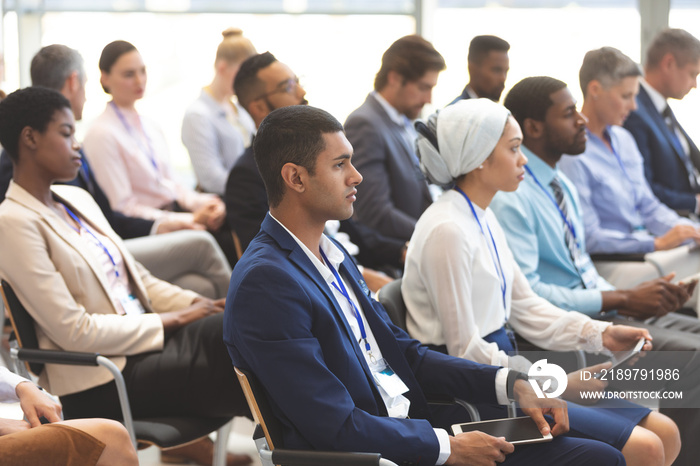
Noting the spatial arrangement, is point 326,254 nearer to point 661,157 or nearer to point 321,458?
point 321,458

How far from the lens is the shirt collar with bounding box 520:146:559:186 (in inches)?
126

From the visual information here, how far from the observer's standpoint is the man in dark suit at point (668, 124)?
4.73 metres

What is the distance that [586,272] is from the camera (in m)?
3.21

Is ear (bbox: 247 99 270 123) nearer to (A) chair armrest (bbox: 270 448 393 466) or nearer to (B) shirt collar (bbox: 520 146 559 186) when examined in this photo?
(B) shirt collar (bbox: 520 146 559 186)

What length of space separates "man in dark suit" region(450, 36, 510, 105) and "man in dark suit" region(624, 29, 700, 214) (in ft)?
2.83

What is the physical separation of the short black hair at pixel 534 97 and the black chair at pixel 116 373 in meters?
1.65

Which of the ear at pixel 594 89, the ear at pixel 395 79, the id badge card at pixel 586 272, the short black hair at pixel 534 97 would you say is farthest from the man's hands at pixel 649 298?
the ear at pixel 395 79

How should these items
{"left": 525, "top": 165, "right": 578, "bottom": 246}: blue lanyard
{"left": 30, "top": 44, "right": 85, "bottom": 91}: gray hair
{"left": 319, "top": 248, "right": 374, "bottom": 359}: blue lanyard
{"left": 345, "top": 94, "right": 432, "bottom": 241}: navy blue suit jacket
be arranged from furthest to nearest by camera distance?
{"left": 345, "top": 94, "right": 432, "bottom": 241}: navy blue suit jacket → {"left": 30, "top": 44, "right": 85, "bottom": 91}: gray hair → {"left": 525, "top": 165, "right": 578, "bottom": 246}: blue lanyard → {"left": 319, "top": 248, "right": 374, "bottom": 359}: blue lanyard

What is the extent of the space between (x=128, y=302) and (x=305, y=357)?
4.53 ft

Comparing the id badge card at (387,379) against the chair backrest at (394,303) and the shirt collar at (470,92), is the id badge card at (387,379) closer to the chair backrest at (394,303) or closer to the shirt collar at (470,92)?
the chair backrest at (394,303)

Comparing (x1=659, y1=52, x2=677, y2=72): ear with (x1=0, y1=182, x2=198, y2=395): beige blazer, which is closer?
(x1=0, y1=182, x2=198, y2=395): beige blazer

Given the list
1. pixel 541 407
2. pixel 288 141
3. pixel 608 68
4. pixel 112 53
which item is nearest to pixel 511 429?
pixel 541 407

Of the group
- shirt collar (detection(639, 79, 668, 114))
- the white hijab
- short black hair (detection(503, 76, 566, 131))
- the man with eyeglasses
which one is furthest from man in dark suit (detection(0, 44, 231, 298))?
shirt collar (detection(639, 79, 668, 114))

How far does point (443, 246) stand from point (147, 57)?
497 cm
